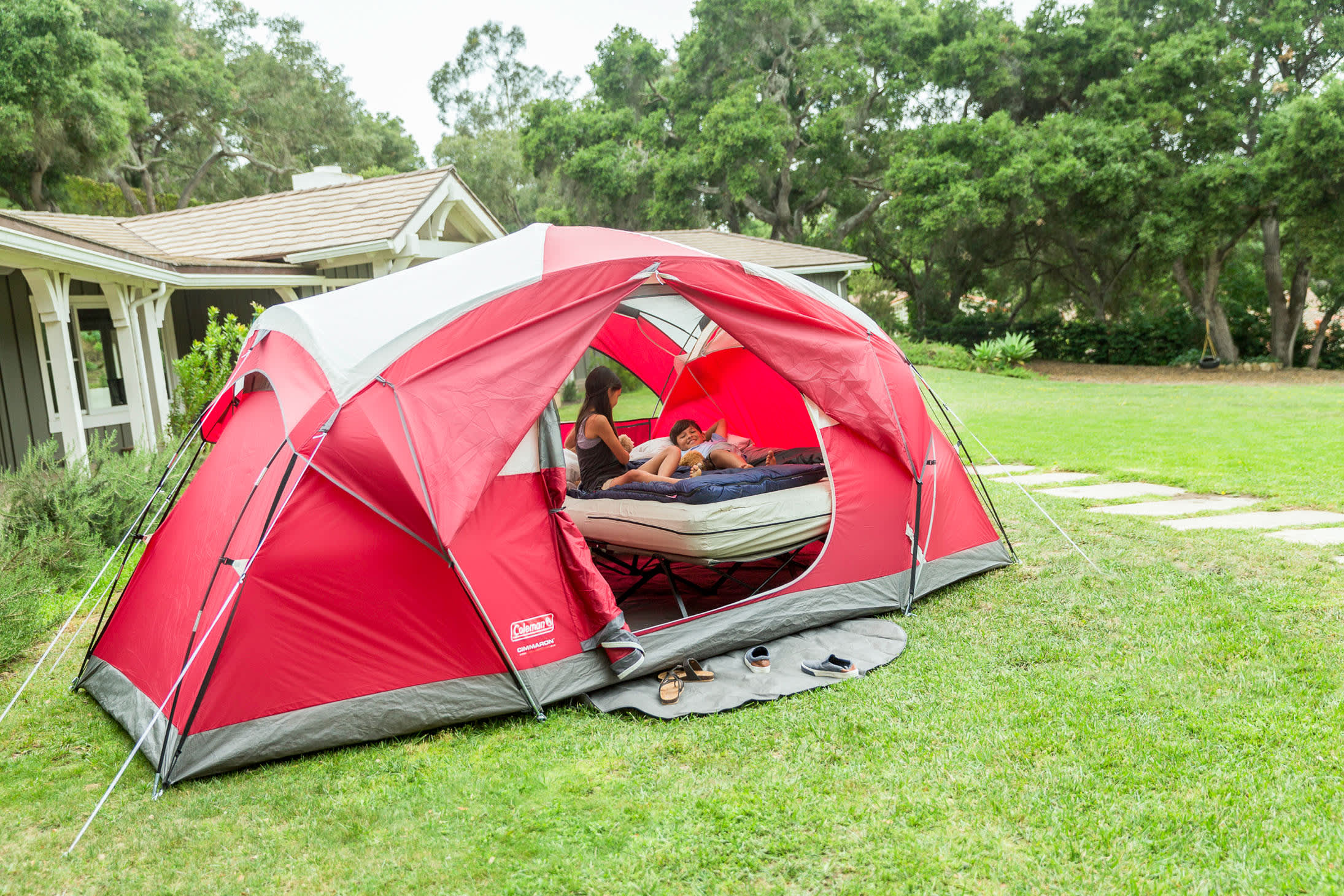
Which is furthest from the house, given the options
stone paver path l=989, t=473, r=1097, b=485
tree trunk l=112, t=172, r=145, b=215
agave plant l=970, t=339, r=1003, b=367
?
agave plant l=970, t=339, r=1003, b=367

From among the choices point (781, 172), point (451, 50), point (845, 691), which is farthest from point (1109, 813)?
point (451, 50)

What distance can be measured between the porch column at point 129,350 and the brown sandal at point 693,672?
700 cm

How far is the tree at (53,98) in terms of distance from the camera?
16.2 m

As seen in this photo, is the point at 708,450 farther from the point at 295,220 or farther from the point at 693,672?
the point at 295,220

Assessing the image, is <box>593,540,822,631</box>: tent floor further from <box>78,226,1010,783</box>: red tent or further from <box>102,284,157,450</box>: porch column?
<box>102,284,157,450</box>: porch column

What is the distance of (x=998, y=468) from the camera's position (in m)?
8.69

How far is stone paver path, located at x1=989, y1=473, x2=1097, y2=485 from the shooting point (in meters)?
7.83

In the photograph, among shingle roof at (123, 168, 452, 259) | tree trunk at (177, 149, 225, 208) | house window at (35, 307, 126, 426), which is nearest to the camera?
house window at (35, 307, 126, 426)

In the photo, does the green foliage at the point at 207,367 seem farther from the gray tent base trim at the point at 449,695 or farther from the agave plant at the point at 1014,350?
the agave plant at the point at 1014,350

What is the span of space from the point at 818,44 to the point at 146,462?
21.8 meters

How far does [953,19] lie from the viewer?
2280 centimetres

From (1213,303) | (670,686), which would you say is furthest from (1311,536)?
(1213,303)

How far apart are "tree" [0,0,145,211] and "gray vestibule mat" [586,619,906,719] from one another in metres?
18.3

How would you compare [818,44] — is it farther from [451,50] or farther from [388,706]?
[388,706]
